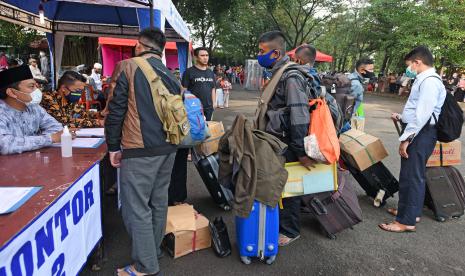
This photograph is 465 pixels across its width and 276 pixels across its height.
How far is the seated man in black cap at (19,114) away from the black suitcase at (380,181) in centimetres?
344

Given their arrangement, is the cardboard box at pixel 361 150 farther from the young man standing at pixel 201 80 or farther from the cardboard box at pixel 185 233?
the young man standing at pixel 201 80

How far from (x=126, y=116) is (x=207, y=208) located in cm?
206

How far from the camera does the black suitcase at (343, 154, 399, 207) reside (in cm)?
437

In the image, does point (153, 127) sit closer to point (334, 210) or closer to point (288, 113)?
point (288, 113)

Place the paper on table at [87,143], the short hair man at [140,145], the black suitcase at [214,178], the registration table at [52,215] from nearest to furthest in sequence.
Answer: the registration table at [52,215]
the short hair man at [140,145]
the paper on table at [87,143]
the black suitcase at [214,178]

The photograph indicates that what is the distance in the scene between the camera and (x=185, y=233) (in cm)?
302

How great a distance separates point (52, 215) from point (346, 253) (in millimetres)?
2552

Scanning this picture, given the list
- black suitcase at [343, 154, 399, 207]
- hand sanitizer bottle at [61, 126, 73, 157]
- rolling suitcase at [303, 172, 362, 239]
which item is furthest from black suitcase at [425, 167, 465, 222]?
hand sanitizer bottle at [61, 126, 73, 157]

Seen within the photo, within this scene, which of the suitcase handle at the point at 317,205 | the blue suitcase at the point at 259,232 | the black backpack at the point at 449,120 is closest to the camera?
the blue suitcase at the point at 259,232

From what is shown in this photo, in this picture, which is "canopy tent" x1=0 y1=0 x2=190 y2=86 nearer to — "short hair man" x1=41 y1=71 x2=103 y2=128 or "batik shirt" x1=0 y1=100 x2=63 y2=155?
"short hair man" x1=41 y1=71 x2=103 y2=128

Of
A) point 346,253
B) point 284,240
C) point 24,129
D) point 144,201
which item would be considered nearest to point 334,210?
point 346,253

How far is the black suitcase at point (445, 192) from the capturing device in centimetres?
401

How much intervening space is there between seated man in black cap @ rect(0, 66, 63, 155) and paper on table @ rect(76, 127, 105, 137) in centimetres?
48

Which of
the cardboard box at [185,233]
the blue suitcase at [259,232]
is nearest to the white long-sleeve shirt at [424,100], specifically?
the blue suitcase at [259,232]
